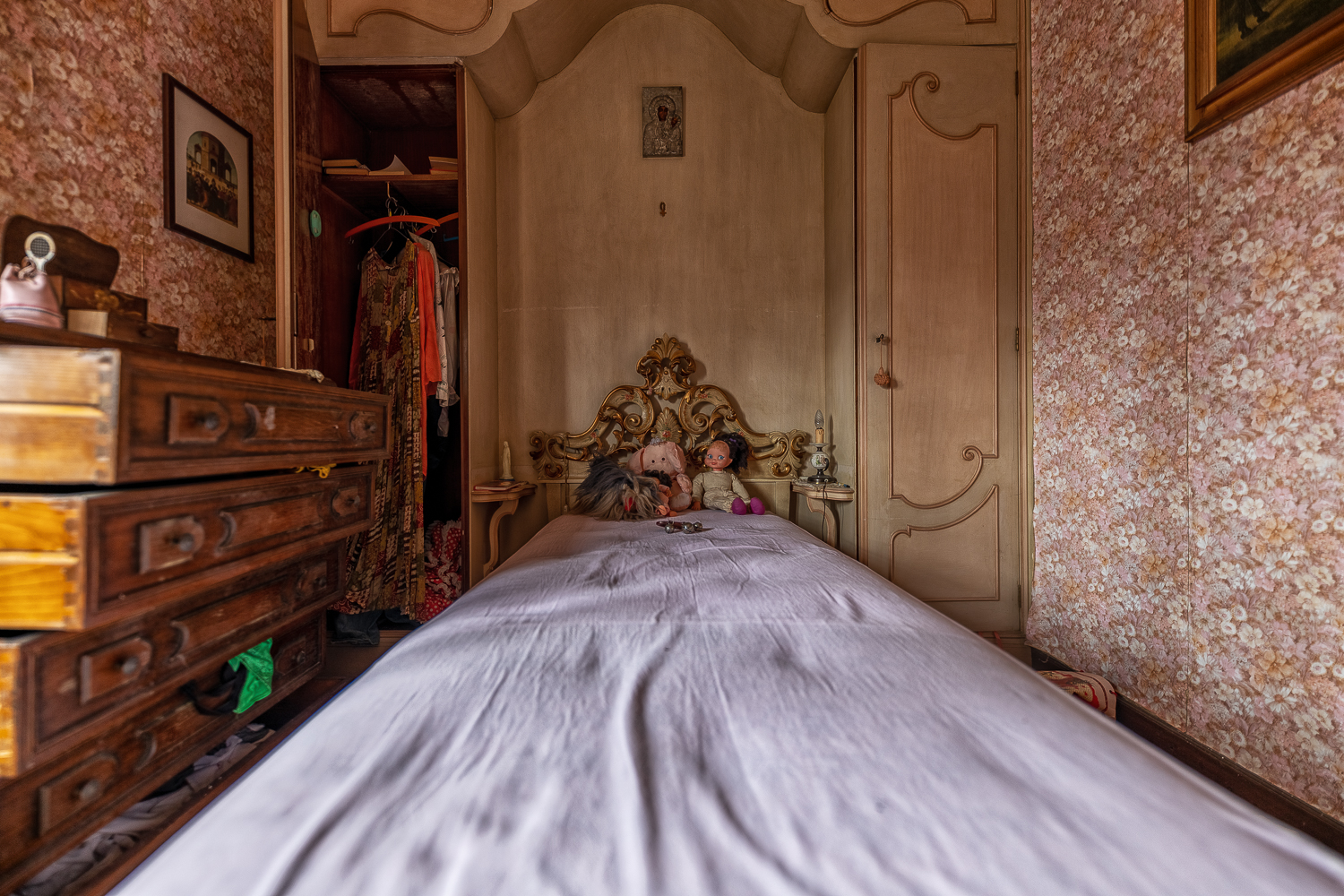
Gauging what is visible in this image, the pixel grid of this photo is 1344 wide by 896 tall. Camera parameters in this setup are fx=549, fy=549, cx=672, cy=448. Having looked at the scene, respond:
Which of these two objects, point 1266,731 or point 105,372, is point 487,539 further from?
point 1266,731

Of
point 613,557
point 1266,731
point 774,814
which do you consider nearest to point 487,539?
point 613,557

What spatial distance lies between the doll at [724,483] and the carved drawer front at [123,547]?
1714 mm

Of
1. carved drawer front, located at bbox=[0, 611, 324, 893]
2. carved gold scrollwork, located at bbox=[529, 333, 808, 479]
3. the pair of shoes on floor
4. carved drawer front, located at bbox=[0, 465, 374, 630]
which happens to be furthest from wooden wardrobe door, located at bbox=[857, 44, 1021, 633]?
carved drawer front, located at bbox=[0, 611, 324, 893]

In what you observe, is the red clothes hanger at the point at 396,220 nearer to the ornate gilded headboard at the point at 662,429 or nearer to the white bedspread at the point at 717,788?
the ornate gilded headboard at the point at 662,429

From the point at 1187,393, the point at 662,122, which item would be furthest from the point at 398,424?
the point at 1187,393

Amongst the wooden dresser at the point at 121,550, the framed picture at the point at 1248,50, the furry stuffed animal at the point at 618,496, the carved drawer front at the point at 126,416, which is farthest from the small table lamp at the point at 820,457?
the carved drawer front at the point at 126,416

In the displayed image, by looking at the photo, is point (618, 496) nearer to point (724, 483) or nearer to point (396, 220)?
point (724, 483)

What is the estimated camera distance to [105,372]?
856 mm

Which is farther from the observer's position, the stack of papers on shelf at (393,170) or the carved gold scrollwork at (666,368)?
the carved gold scrollwork at (666,368)

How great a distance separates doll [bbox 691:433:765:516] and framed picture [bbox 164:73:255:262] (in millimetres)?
2013

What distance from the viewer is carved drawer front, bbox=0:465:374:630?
32.6 inches

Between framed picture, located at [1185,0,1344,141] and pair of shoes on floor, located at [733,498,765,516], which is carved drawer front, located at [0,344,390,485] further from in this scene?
framed picture, located at [1185,0,1344,141]

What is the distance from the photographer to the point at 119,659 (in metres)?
1.00

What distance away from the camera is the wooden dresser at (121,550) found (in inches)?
32.7
